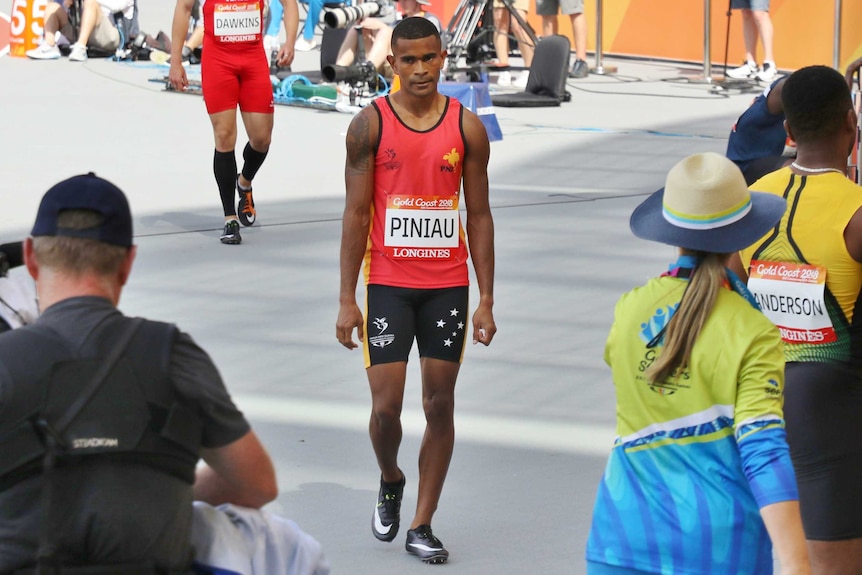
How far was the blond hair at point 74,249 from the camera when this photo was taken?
244 centimetres

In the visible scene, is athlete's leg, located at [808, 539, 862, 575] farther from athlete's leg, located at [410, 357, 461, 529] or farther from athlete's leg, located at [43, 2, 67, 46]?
athlete's leg, located at [43, 2, 67, 46]

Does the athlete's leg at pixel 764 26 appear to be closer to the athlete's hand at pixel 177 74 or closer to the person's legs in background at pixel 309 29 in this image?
the person's legs in background at pixel 309 29

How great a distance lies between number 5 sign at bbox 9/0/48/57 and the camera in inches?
755

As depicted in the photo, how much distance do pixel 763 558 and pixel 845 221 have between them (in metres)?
1.10

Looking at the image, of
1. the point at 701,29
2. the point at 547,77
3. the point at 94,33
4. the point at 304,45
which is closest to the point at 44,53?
the point at 94,33

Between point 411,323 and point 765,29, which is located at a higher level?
point 411,323

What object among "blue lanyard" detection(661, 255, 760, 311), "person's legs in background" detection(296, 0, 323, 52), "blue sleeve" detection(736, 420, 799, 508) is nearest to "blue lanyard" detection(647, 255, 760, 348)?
"blue lanyard" detection(661, 255, 760, 311)

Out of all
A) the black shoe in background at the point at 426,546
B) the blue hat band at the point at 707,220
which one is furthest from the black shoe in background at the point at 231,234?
the blue hat band at the point at 707,220

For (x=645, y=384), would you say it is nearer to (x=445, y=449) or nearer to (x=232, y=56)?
(x=445, y=449)

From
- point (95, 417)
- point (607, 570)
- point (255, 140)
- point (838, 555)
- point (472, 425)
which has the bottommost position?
point (472, 425)

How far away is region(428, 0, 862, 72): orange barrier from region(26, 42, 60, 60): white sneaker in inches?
229

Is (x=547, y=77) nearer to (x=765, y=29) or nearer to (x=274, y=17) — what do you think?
(x=765, y=29)

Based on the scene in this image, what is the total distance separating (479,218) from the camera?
486cm

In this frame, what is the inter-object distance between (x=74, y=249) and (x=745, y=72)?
51.7 ft
